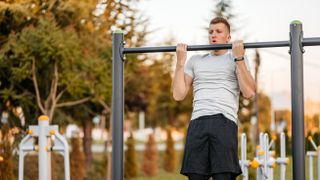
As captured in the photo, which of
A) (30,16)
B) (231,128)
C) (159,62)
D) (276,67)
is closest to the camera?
(231,128)

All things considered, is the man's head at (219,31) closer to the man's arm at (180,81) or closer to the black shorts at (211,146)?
the man's arm at (180,81)

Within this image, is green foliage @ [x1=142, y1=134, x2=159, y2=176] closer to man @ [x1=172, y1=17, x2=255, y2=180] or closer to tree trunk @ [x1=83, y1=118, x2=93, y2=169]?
tree trunk @ [x1=83, y1=118, x2=93, y2=169]

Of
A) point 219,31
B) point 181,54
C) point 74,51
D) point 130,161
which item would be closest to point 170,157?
point 130,161

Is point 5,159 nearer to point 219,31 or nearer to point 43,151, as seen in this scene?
point 43,151

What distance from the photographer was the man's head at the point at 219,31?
3564 mm

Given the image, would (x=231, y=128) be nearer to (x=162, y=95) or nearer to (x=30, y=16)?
(x=30, y=16)

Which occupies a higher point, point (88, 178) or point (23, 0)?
point (23, 0)

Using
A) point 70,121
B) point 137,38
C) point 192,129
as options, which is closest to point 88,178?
point 70,121

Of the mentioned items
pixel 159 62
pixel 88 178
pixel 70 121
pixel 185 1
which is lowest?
pixel 88 178

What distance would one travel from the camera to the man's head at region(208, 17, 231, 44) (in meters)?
3.56

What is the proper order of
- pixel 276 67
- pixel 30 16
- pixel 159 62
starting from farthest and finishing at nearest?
pixel 276 67 < pixel 159 62 < pixel 30 16

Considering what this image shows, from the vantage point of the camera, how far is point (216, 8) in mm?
10797

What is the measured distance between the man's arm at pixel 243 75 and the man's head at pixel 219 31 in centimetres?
13

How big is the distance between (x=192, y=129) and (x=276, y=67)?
1420cm
